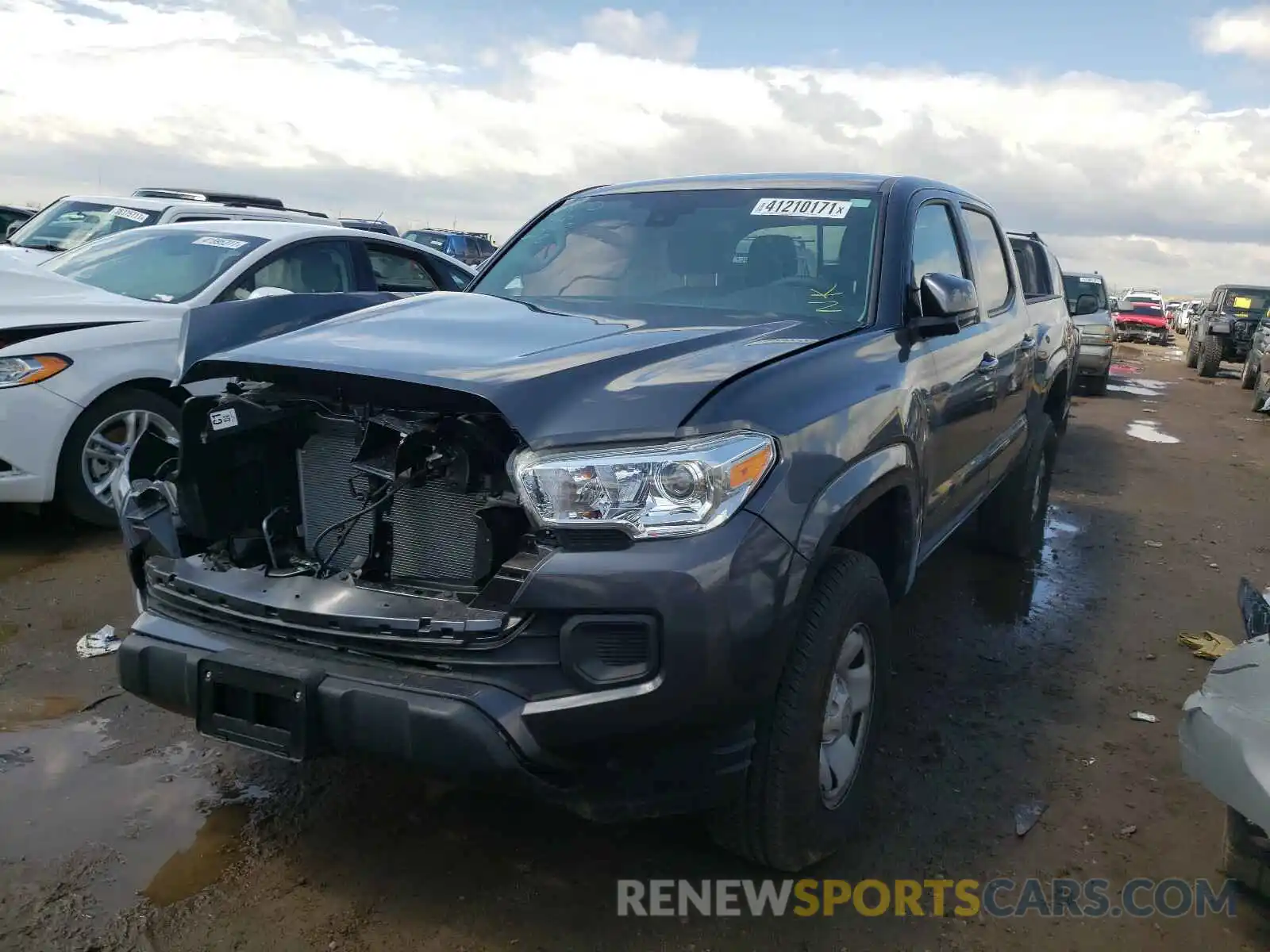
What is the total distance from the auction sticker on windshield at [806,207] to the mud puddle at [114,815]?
8.33ft

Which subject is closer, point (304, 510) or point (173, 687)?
point (173, 687)

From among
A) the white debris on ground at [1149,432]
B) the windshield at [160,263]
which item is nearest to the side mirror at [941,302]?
the windshield at [160,263]

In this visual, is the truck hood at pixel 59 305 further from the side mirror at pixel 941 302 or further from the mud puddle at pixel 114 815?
the side mirror at pixel 941 302

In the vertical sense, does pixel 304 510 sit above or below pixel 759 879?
above

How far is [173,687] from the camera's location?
246 cm

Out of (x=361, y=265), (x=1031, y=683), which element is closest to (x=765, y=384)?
(x=1031, y=683)

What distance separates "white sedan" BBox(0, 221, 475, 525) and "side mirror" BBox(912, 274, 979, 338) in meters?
2.84

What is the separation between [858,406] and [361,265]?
4668 mm

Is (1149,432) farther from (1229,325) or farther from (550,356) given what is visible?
(550,356)

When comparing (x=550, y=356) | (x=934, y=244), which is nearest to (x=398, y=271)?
(x=934, y=244)

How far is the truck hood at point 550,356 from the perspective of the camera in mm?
2264

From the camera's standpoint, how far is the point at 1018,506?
565 cm

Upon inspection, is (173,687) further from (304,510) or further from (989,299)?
(989,299)

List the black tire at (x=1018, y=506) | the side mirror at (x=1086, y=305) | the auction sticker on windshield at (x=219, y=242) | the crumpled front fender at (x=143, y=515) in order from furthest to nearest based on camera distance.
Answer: the side mirror at (x=1086, y=305) → the auction sticker on windshield at (x=219, y=242) → the black tire at (x=1018, y=506) → the crumpled front fender at (x=143, y=515)
